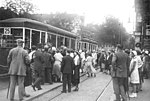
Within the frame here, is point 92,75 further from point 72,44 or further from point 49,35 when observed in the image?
point 72,44

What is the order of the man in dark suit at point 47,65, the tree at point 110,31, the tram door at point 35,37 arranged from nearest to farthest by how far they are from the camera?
the man in dark suit at point 47,65 → the tram door at point 35,37 → the tree at point 110,31

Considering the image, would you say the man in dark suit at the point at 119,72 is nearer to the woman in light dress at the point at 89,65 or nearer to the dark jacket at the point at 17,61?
the dark jacket at the point at 17,61

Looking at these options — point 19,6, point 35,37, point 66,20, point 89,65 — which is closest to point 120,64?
point 35,37

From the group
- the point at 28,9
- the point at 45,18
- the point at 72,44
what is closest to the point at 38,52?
the point at 72,44

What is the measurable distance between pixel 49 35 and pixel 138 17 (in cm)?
1474

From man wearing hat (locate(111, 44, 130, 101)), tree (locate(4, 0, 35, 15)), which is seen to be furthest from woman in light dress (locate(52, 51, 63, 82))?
tree (locate(4, 0, 35, 15))

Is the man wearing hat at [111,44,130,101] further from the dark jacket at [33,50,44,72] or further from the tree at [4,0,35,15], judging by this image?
the tree at [4,0,35,15]

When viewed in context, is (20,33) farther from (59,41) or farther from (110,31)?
(110,31)

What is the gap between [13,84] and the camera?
28.2ft

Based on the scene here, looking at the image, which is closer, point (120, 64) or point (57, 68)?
point (120, 64)

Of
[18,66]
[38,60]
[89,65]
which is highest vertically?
[38,60]

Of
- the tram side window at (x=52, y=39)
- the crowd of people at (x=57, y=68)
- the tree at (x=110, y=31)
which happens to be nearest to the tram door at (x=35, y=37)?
the tram side window at (x=52, y=39)

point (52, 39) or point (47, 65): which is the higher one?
point (52, 39)

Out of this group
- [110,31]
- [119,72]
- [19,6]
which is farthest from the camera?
[110,31]
